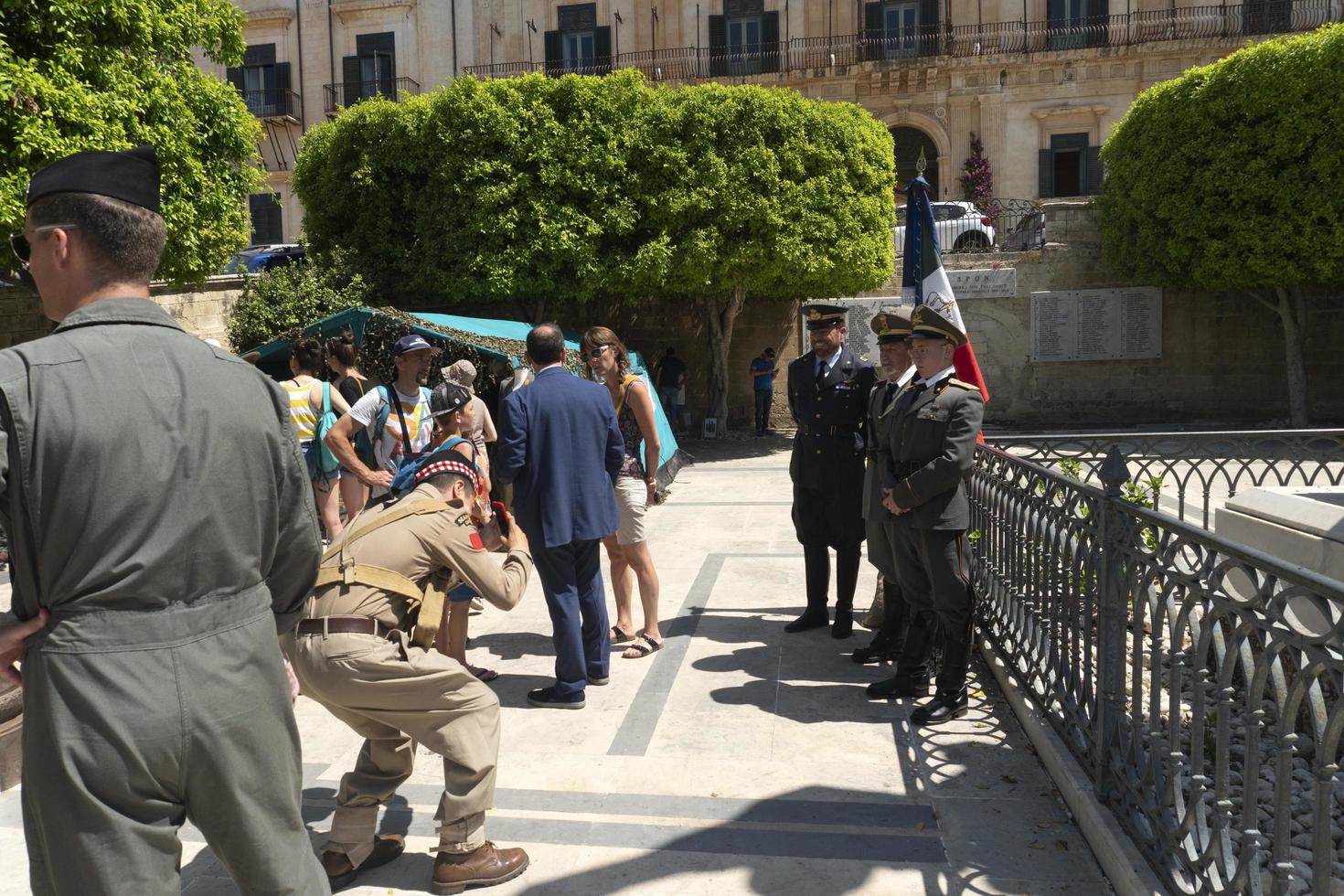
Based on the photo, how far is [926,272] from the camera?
6.07 meters

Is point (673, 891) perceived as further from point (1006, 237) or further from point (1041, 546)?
point (1006, 237)

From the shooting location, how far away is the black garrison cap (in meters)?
1.94

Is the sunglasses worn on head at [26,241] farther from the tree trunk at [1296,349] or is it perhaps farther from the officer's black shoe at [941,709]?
the tree trunk at [1296,349]

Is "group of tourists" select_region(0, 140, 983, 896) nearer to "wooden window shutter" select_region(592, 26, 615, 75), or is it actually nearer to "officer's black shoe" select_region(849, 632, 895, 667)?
"officer's black shoe" select_region(849, 632, 895, 667)

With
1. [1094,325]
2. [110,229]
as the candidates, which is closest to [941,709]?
[110,229]

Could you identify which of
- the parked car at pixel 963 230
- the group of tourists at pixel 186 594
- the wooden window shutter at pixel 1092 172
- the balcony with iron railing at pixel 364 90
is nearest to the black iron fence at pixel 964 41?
the balcony with iron railing at pixel 364 90

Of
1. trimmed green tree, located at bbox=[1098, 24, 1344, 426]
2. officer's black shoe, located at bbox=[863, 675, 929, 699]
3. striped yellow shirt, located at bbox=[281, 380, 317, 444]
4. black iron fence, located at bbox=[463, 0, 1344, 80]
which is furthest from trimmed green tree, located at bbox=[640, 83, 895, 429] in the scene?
officer's black shoe, located at bbox=[863, 675, 929, 699]

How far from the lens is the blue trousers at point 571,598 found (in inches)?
190

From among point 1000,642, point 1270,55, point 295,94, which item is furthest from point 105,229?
point 295,94

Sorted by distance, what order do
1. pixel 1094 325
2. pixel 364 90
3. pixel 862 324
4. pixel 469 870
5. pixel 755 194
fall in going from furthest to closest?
pixel 364 90, pixel 1094 325, pixel 862 324, pixel 755 194, pixel 469 870

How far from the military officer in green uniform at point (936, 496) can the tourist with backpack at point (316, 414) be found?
406 centimetres

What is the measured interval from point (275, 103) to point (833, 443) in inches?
1126

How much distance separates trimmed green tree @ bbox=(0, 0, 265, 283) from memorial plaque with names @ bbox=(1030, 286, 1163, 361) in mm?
14030

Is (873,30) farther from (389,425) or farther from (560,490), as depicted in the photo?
(560,490)
